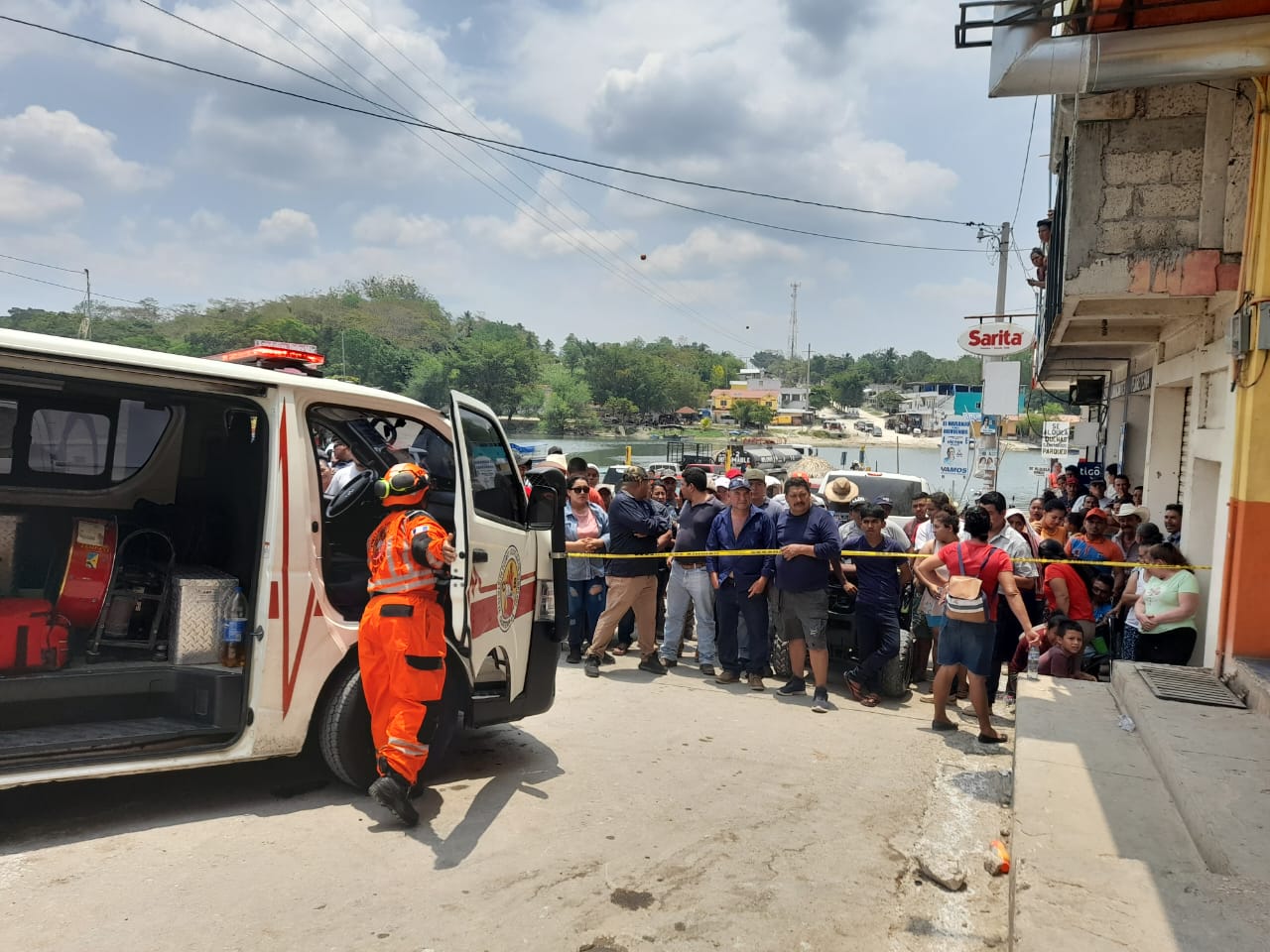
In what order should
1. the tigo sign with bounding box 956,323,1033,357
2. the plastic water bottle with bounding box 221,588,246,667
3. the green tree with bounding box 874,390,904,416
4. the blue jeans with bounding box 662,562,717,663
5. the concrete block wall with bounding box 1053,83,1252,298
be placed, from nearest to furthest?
the plastic water bottle with bounding box 221,588,246,667, the concrete block wall with bounding box 1053,83,1252,298, the blue jeans with bounding box 662,562,717,663, the tigo sign with bounding box 956,323,1033,357, the green tree with bounding box 874,390,904,416

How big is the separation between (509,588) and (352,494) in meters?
1.09

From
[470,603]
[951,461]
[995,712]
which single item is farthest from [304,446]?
[951,461]

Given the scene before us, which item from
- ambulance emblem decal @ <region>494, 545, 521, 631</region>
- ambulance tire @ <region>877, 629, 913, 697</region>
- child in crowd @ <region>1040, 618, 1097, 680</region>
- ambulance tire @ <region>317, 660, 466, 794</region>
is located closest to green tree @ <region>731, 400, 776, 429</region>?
ambulance tire @ <region>877, 629, 913, 697</region>

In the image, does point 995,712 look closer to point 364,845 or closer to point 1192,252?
point 1192,252

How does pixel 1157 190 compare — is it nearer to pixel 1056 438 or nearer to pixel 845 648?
pixel 845 648

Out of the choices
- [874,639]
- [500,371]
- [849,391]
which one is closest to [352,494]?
[874,639]

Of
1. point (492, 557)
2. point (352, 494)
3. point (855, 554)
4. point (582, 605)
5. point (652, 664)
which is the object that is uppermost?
point (352, 494)

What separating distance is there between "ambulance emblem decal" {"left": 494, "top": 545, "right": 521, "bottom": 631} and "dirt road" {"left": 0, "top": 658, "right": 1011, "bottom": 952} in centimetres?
93

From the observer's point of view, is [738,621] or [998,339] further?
[998,339]

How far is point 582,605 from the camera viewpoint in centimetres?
814

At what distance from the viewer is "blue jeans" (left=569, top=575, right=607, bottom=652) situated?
809 cm

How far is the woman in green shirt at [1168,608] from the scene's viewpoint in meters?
6.24

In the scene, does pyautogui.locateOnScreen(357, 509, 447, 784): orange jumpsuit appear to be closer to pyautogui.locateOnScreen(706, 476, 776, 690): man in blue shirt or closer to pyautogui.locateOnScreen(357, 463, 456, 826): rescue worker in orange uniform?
pyautogui.locateOnScreen(357, 463, 456, 826): rescue worker in orange uniform

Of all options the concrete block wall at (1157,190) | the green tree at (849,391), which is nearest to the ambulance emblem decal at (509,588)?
the concrete block wall at (1157,190)
